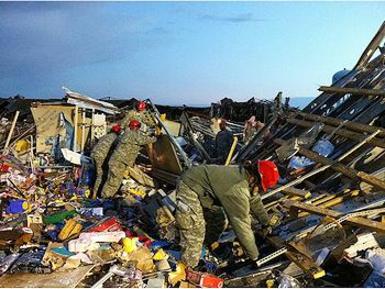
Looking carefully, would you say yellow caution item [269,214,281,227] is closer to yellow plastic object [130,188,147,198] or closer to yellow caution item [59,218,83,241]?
yellow caution item [59,218,83,241]

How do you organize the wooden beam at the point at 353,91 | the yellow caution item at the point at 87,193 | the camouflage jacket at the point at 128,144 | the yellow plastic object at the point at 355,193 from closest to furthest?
the yellow plastic object at the point at 355,193, the wooden beam at the point at 353,91, the camouflage jacket at the point at 128,144, the yellow caution item at the point at 87,193

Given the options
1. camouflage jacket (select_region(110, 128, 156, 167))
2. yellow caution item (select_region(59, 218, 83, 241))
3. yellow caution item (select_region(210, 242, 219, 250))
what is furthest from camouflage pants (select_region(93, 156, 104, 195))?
yellow caution item (select_region(210, 242, 219, 250))

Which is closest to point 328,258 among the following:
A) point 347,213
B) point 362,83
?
point 347,213

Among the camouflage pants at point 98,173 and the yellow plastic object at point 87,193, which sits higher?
the camouflage pants at point 98,173

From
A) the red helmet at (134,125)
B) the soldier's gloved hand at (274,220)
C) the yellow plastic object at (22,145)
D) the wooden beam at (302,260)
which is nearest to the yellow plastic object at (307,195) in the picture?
the soldier's gloved hand at (274,220)

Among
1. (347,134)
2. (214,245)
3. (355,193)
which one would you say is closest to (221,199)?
(214,245)

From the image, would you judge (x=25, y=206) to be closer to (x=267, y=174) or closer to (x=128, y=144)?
(x=128, y=144)

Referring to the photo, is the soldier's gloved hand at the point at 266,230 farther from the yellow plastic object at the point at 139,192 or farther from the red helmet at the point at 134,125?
the red helmet at the point at 134,125

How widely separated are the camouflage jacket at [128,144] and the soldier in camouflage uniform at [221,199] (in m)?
3.92

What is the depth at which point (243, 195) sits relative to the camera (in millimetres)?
4812

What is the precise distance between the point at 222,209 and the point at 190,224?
0.67 meters

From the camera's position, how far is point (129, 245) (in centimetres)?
583

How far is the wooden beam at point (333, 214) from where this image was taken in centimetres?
497

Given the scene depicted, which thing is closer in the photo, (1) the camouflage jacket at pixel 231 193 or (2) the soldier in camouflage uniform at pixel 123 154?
(1) the camouflage jacket at pixel 231 193
